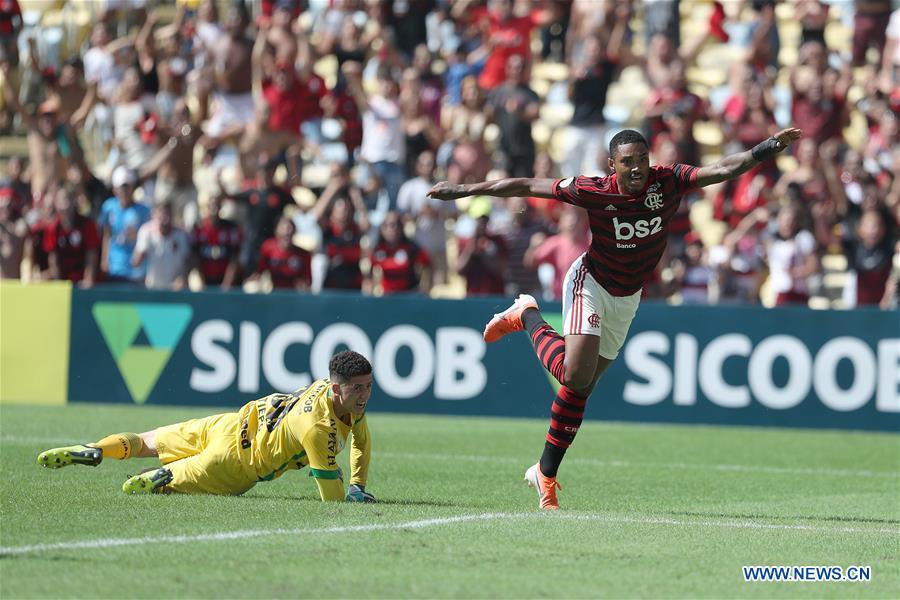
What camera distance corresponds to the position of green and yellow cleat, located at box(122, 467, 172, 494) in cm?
929

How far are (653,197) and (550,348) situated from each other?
124 cm

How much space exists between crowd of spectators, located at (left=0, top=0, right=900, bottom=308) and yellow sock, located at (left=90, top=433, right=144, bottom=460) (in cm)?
854

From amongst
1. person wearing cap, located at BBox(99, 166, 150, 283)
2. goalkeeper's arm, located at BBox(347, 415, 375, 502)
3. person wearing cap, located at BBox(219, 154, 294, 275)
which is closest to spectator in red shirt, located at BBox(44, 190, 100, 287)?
person wearing cap, located at BBox(99, 166, 150, 283)

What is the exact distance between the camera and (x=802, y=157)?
1856cm

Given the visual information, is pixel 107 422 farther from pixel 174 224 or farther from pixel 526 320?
pixel 526 320

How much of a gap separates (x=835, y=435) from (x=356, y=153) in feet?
25.1

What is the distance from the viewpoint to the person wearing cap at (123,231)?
18.8 meters

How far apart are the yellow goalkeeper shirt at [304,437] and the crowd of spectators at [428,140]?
8.67 metres

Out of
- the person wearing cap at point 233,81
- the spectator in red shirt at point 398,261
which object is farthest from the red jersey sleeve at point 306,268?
the person wearing cap at point 233,81

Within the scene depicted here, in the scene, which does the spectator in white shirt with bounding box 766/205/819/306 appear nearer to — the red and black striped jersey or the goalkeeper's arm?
the red and black striped jersey

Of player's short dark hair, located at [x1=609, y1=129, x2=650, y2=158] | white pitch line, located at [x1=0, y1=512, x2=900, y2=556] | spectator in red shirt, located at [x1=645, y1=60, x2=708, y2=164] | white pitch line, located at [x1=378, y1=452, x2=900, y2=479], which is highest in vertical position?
spectator in red shirt, located at [x1=645, y1=60, x2=708, y2=164]

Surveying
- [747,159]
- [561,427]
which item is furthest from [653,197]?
[561,427]

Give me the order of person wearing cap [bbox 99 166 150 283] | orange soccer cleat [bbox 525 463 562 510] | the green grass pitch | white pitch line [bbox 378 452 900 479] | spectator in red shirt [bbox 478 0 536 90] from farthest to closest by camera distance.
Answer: spectator in red shirt [bbox 478 0 536 90]
person wearing cap [bbox 99 166 150 283]
white pitch line [bbox 378 452 900 479]
orange soccer cleat [bbox 525 463 562 510]
the green grass pitch

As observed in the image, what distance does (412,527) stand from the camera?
26.8ft
